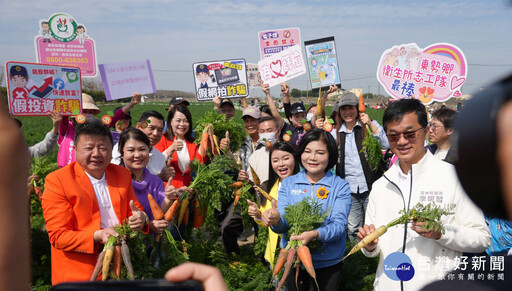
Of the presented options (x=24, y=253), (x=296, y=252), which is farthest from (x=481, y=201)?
(x=296, y=252)

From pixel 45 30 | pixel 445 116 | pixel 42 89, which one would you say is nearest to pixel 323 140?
pixel 445 116

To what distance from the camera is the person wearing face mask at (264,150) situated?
4.91 metres

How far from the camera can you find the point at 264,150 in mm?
5051

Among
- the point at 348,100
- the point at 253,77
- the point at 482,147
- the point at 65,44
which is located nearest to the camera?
the point at 482,147

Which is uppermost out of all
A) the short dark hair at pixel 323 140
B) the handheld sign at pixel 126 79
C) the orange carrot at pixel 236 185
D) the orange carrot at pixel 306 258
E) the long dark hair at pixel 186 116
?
the handheld sign at pixel 126 79

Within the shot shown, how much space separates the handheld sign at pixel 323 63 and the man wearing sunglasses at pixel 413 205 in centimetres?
446

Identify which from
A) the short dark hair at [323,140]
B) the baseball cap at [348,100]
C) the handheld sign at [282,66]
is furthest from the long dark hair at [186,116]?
the handheld sign at [282,66]

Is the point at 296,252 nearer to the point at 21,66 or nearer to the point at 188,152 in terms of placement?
the point at 188,152

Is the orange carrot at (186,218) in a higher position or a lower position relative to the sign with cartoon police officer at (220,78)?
lower

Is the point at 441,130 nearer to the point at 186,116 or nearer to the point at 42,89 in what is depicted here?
the point at 186,116

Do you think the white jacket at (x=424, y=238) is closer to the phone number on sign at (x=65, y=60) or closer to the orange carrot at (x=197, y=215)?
the orange carrot at (x=197, y=215)

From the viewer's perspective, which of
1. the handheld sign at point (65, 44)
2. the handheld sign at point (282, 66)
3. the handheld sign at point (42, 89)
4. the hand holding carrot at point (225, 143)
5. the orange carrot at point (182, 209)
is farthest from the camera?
the handheld sign at point (282, 66)

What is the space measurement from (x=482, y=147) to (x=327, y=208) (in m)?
2.97

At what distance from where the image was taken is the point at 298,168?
172 inches
